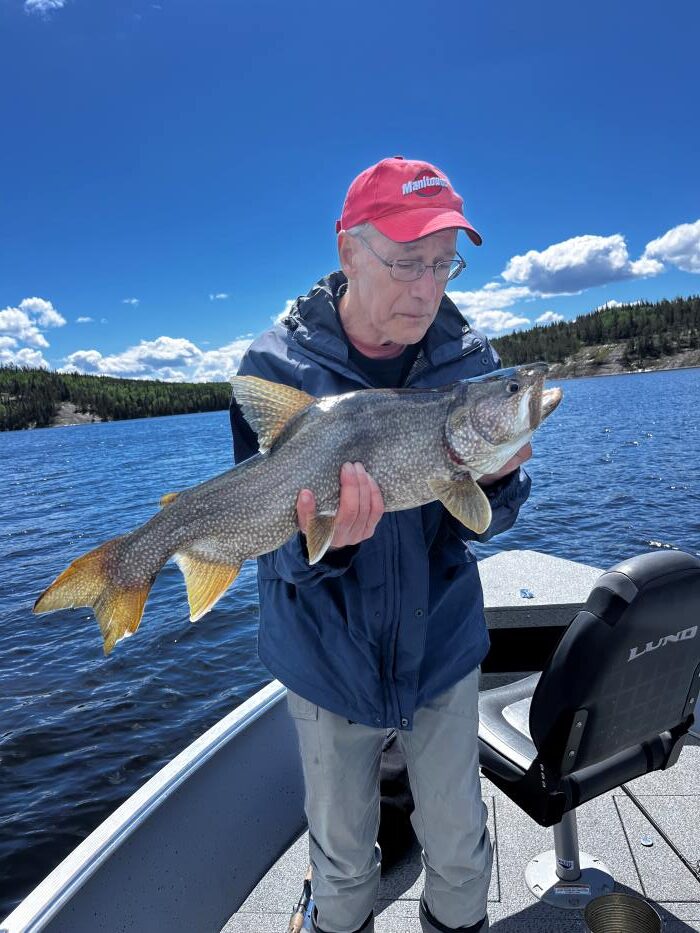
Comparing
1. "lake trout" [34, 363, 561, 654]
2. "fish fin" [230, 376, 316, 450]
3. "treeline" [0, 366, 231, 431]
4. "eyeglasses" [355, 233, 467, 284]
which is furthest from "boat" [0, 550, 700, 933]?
"treeline" [0, 366, 231, 431]

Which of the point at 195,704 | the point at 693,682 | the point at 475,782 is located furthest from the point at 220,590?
the point at 195,704

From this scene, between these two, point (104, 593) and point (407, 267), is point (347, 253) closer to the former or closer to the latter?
point (407, 267)

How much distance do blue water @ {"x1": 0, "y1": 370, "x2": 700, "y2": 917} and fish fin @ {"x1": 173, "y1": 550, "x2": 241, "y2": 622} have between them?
5.85m

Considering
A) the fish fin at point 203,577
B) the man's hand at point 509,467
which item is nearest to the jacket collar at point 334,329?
the man's hand at point 509,467

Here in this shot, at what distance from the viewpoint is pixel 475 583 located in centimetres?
302

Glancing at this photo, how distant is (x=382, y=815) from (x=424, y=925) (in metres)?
1.46

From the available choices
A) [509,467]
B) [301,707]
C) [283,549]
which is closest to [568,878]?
[301,707]

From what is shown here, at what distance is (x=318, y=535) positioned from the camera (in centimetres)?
255

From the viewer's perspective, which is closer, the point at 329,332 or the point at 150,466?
the point at 329,332

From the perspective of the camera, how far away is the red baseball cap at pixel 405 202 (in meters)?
2.67

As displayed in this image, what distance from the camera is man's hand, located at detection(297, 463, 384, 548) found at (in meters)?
2.50

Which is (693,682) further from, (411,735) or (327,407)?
(327,407)

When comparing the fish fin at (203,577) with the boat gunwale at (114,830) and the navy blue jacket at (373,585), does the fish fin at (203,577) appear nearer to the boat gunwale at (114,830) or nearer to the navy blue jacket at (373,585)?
the navy blue jacket at (373,585)

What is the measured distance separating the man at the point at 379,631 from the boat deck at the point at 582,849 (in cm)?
122
